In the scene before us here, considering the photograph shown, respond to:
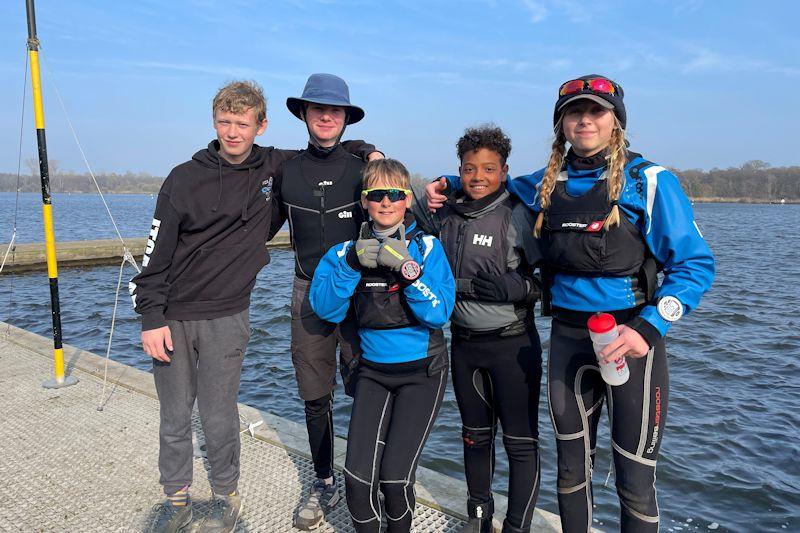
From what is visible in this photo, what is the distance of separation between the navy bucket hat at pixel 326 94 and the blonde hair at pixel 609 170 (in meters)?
1.23

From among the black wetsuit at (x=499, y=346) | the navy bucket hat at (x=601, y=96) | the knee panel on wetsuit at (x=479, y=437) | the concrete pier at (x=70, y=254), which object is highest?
the navy bucket hat at (x=601, y=96)

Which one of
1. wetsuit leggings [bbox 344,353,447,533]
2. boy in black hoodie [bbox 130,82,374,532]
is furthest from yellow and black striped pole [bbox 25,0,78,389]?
wetsuit leggings [bbox 344,353,447,533]

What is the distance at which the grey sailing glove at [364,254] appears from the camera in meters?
2.85

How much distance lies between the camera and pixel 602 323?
247cm

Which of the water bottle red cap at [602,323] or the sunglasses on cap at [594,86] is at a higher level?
the sunglasses on cap at [594,86]

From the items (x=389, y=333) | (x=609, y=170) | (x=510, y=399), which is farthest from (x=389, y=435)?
(x=609, y=170)

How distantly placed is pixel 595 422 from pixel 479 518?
92 centimetres

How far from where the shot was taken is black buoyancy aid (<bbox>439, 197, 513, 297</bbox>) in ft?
10.3

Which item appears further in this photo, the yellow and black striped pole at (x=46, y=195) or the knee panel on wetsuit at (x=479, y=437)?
the yellow and black striped pole at (x=46, y=195)

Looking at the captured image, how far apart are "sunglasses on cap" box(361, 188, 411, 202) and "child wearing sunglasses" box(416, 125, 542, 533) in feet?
1.33

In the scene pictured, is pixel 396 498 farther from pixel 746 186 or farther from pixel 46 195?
pixel 746 186

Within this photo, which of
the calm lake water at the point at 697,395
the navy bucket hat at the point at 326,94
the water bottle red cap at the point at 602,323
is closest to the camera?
the water bottle red cap at the point at 602,323

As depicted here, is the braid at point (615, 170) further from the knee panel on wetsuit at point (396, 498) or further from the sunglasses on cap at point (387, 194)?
the knee panel on wetsuit at point (396, 498)

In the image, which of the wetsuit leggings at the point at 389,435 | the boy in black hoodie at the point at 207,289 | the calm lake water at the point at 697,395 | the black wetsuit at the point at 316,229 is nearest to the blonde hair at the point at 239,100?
the boy in black hoodie at the point at 207,289
